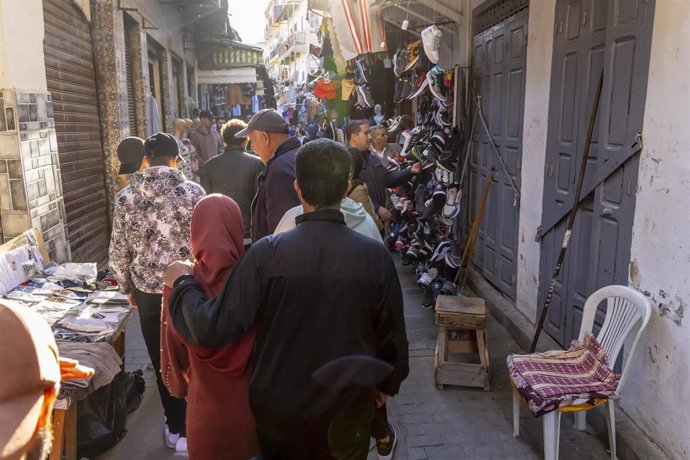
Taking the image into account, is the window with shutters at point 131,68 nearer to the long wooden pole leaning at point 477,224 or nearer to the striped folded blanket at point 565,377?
the long wooden pole leaning at point 477,224

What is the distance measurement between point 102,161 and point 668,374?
6800 millimetres

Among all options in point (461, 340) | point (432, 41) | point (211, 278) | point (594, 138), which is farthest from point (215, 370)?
point (432, 41)

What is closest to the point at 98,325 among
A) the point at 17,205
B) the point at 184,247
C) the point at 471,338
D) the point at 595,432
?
the point at 184,247

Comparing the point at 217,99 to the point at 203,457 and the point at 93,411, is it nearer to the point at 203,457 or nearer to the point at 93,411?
the point at 93,411

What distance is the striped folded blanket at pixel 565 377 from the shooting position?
3.35 metres

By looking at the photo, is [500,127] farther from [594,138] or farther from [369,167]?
[594,138]

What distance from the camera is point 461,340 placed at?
489cm

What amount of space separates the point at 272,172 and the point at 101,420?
1.83 metres

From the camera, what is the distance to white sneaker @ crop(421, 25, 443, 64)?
6.80 m

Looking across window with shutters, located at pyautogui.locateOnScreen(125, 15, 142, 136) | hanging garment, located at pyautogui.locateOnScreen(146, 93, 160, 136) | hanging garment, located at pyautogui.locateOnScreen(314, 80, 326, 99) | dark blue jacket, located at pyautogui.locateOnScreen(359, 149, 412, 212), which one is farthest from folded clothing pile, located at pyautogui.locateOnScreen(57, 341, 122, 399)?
hanging garment, located at pyautogui.locateOnScreen(314, 80, 326, 99)

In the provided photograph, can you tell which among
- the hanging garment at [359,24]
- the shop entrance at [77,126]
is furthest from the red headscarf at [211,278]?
the hanging garment at [359,24]

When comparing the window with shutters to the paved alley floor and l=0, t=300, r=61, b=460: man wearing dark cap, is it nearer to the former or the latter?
the paved alley floor

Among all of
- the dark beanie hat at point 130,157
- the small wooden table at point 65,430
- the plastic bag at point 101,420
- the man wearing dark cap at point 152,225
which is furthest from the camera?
the dark beanie hat at point 130,157

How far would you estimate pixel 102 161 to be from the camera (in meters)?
7.89
